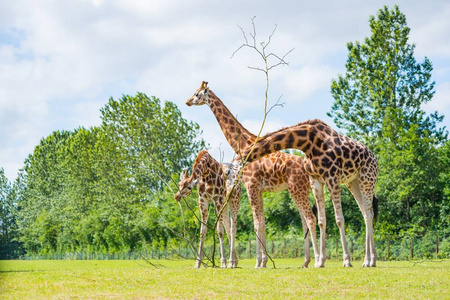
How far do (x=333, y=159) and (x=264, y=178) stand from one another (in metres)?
2.55

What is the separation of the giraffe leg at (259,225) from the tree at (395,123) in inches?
547

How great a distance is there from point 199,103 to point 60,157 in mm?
41190

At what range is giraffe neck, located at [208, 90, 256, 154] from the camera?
661 inches

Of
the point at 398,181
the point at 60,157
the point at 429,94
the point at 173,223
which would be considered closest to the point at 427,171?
the point at 398,181

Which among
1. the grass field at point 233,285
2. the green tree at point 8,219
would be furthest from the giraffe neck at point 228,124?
the green tree at point 8,219

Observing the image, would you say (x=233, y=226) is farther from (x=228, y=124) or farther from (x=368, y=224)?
(x=368, y=224)

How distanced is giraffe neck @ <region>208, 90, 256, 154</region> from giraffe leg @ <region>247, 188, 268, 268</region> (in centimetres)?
141

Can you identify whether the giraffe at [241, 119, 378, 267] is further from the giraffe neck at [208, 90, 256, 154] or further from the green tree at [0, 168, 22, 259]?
the green tree at [0, 168, 22, 259]

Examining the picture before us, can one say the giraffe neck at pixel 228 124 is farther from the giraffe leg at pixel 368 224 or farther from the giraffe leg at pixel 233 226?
the giraffe leg at pixel 368 224

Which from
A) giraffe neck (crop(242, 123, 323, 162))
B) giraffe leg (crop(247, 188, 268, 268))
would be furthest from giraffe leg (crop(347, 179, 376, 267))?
giraffe leg (crop(247, 188, 268, 268))

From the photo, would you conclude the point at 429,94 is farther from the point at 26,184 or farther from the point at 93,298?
the point at 26,184

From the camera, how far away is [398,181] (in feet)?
94.0

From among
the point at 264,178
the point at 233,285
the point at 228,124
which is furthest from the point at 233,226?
the point at 233,285

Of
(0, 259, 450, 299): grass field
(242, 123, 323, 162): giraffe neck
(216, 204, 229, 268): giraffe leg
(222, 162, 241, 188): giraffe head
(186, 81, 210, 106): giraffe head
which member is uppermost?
(186, 81, 210, 106): giraffe head
